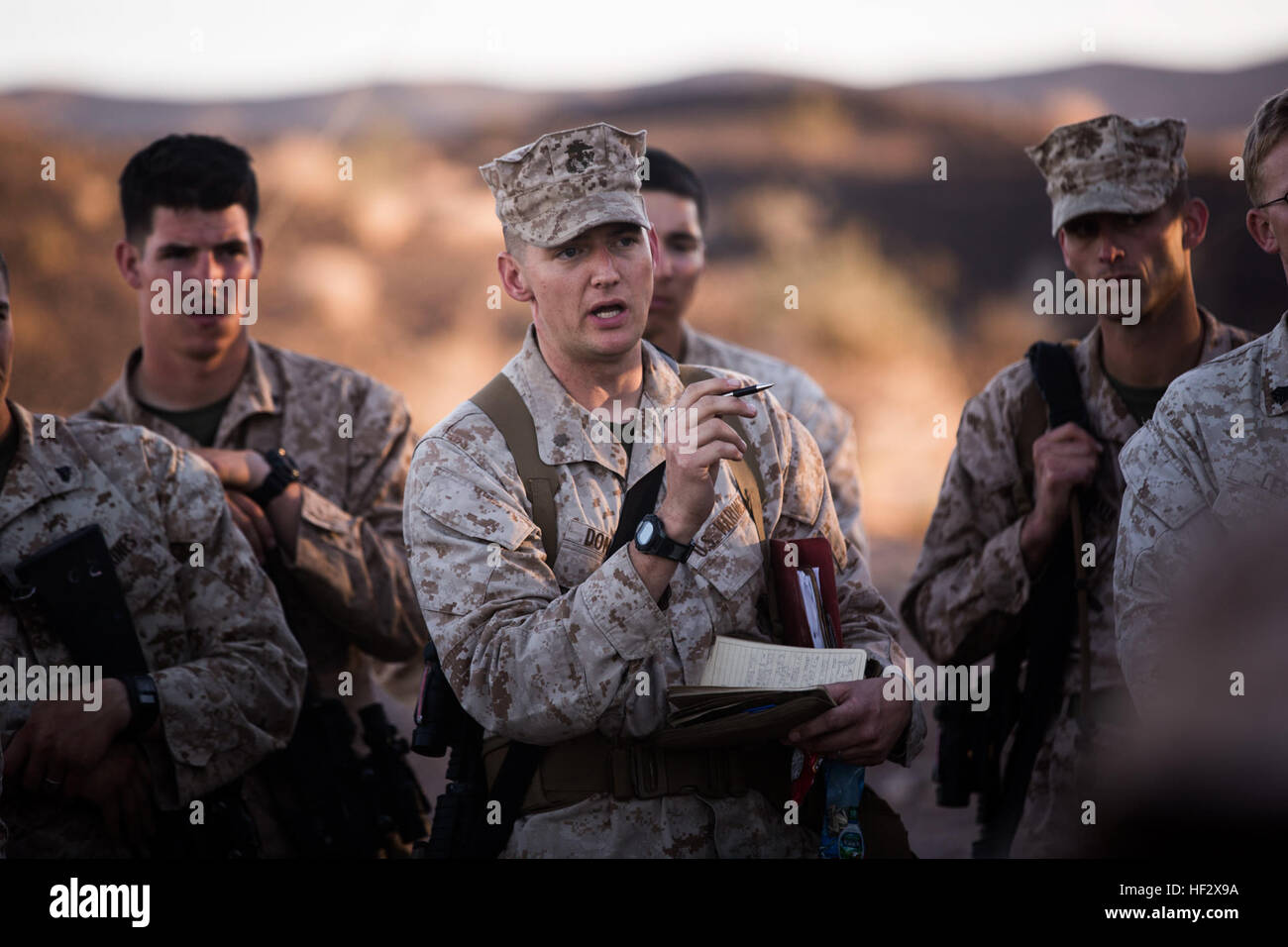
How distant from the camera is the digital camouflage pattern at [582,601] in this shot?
2.61 m

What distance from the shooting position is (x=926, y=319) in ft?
25.1

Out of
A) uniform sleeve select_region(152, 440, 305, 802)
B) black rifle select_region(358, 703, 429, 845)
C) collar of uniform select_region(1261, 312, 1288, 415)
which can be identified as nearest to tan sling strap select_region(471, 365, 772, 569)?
uniform sleeve select_region(152, 440, 305, 802)

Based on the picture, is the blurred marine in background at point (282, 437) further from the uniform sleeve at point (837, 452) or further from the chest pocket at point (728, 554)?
the chest pocket at point (728, 554)

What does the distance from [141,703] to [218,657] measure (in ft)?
0.71

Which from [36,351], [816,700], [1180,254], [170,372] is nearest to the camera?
[816,700]

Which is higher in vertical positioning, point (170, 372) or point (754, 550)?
point (170, 372)

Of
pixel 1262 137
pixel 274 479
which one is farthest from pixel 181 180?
pixel 1262 137

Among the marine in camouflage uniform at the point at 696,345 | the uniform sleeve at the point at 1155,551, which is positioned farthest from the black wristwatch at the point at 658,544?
the marine in camouflage uniform at the point at 696,345

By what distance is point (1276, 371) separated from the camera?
2.75 metres

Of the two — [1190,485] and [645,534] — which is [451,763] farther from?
[1190,485]

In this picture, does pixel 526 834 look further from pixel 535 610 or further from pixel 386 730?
pixel 386 730

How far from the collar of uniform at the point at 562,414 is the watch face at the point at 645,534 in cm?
30

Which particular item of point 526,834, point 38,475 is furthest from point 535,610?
point 38,475
